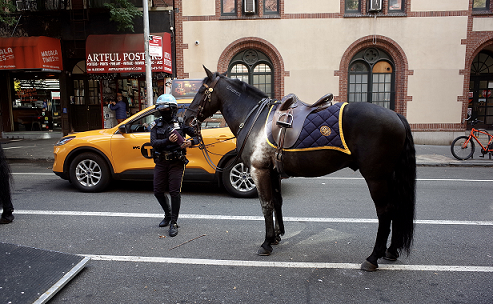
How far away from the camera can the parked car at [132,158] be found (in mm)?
6871

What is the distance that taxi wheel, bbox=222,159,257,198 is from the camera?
6.82 meters

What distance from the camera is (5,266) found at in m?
3.52

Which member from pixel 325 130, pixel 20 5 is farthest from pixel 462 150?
pixel 20 5

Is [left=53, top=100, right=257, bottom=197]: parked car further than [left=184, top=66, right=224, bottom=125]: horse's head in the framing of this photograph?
Yes

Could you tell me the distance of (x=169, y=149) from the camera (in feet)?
16.0

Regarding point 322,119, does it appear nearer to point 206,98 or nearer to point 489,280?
point 206,98

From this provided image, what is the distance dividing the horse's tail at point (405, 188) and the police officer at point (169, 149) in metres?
2.65

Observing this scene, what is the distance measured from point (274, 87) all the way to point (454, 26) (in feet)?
28.7

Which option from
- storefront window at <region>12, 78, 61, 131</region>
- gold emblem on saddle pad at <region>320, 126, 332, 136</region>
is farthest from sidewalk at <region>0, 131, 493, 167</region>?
gold emblem on saddle pad at <region>320, 126, 332, 136</region>

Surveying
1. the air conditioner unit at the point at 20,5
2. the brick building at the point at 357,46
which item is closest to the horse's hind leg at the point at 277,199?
the brick building at the point at 357,46

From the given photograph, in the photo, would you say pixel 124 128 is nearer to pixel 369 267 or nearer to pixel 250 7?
pixel 369 267

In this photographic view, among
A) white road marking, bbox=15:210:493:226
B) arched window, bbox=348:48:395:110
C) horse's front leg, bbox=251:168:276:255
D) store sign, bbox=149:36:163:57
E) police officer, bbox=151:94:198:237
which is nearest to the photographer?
horse's front leg, bbox=251:168:276:255

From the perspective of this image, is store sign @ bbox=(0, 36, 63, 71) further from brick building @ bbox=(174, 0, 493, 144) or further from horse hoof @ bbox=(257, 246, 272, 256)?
horse hoof @ bbox=(257, 246, 272, 256)

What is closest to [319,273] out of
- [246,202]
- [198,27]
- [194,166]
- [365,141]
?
[365,141]
